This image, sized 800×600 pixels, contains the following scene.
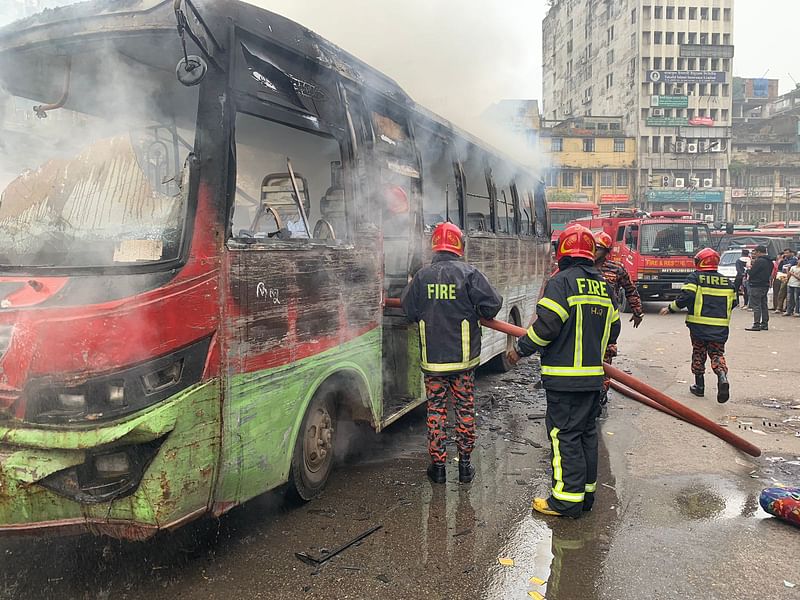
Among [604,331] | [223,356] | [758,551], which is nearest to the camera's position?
[223,356]

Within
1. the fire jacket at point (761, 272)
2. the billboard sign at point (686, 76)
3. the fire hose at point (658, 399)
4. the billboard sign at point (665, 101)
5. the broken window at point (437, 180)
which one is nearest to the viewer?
the fire hose at point (658, 399)

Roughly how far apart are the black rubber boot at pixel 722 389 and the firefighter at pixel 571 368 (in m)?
3.74

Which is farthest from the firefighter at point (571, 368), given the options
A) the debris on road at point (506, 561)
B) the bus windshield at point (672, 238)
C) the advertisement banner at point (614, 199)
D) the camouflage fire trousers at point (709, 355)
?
the advertisement banner at point (614, 199)

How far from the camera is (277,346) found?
136 inches

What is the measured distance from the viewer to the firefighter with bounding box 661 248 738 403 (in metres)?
7.15

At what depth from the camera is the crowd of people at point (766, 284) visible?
13.6 m

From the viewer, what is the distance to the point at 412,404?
547cm

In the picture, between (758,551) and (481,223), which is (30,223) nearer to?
(758,551)

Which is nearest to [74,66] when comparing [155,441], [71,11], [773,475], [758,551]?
[71,11]

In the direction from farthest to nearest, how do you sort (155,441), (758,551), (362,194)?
(362,194)
(758,551)
(155,441)

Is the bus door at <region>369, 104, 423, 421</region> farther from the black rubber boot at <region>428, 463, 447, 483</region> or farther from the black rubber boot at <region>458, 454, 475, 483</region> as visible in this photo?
the black rubber boot at <region>458, 454, 475, 483</region>

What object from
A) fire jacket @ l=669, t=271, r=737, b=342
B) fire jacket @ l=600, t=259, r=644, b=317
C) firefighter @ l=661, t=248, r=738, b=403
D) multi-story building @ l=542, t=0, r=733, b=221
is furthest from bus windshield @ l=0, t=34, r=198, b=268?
multi-story building @ l=542, t=0, r=733, b=221

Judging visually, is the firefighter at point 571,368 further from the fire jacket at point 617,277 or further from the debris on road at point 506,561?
the fire jacket at point 617,277

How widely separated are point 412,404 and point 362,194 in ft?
6.69
